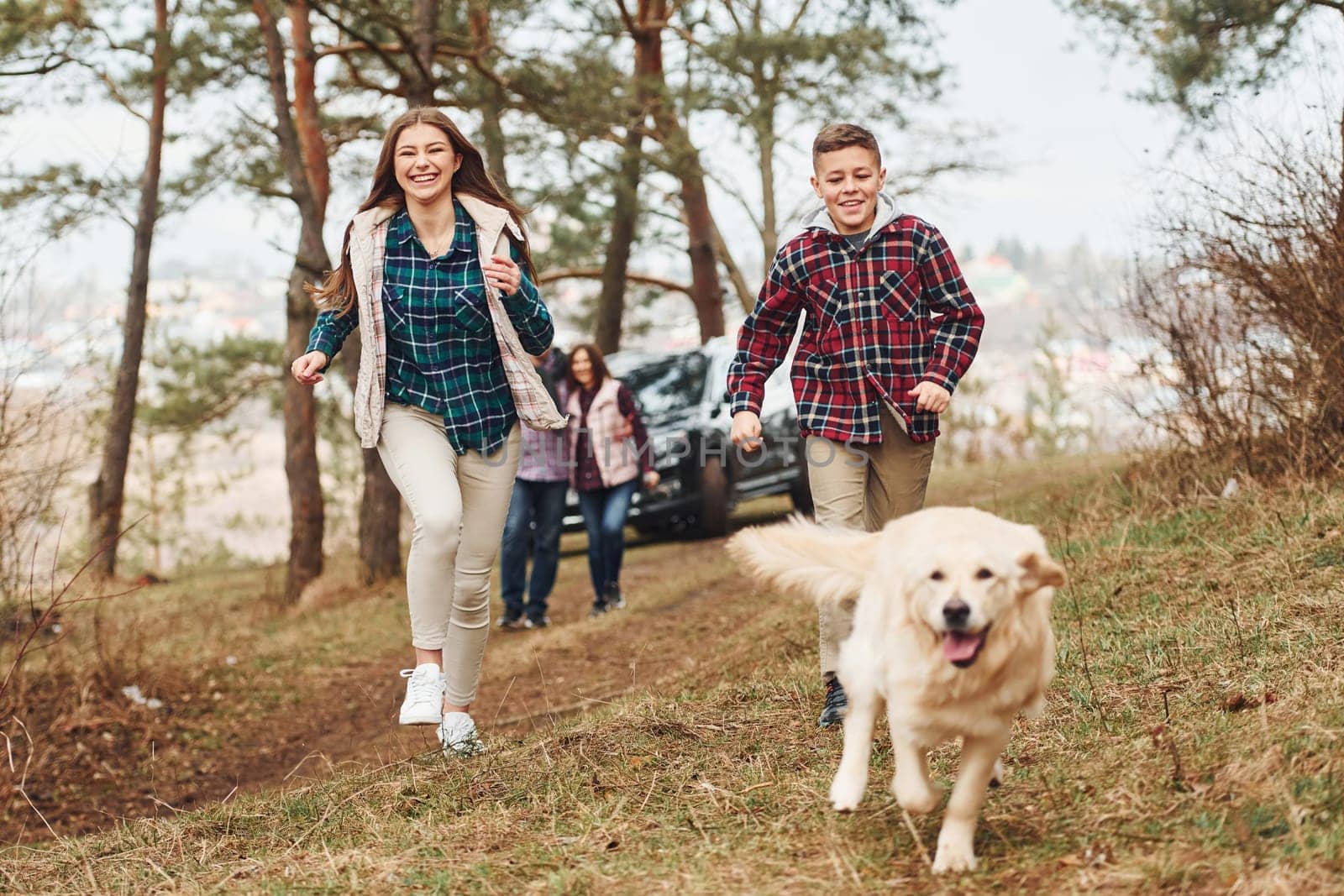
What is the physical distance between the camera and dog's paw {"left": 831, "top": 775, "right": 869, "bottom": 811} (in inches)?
108

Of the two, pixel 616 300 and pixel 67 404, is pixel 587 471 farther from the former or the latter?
pixel 616 300

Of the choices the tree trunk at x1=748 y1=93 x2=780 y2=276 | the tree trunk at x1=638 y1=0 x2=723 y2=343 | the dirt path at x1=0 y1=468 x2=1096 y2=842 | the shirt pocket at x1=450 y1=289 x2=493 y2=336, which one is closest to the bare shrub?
the dirt path at x1=0 y1=468 x2=1096 y2=842

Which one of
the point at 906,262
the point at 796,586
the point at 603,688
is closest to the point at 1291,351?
the point at 906,262

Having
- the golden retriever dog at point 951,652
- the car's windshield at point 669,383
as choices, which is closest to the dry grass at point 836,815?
the golden retriever dog at point 951,652

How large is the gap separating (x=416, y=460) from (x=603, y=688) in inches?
103

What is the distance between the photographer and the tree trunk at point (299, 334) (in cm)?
1134

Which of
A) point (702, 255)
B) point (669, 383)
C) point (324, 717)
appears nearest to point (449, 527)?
point (324, 717)

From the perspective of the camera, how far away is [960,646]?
2.51 m

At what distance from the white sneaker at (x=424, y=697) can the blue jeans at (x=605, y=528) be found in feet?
14.6

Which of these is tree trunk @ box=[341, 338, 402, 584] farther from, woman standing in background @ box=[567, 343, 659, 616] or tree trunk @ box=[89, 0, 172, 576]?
tree trunk @ box=[89, 0, 172, 576]

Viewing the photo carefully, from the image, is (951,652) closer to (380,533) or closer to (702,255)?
(380,533)

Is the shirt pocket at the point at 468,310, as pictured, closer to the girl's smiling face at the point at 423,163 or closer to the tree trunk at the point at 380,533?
the girl's smiling face at the point at 423,163

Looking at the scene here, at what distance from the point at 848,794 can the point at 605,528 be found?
600 centimetres

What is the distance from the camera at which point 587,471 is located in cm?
866
